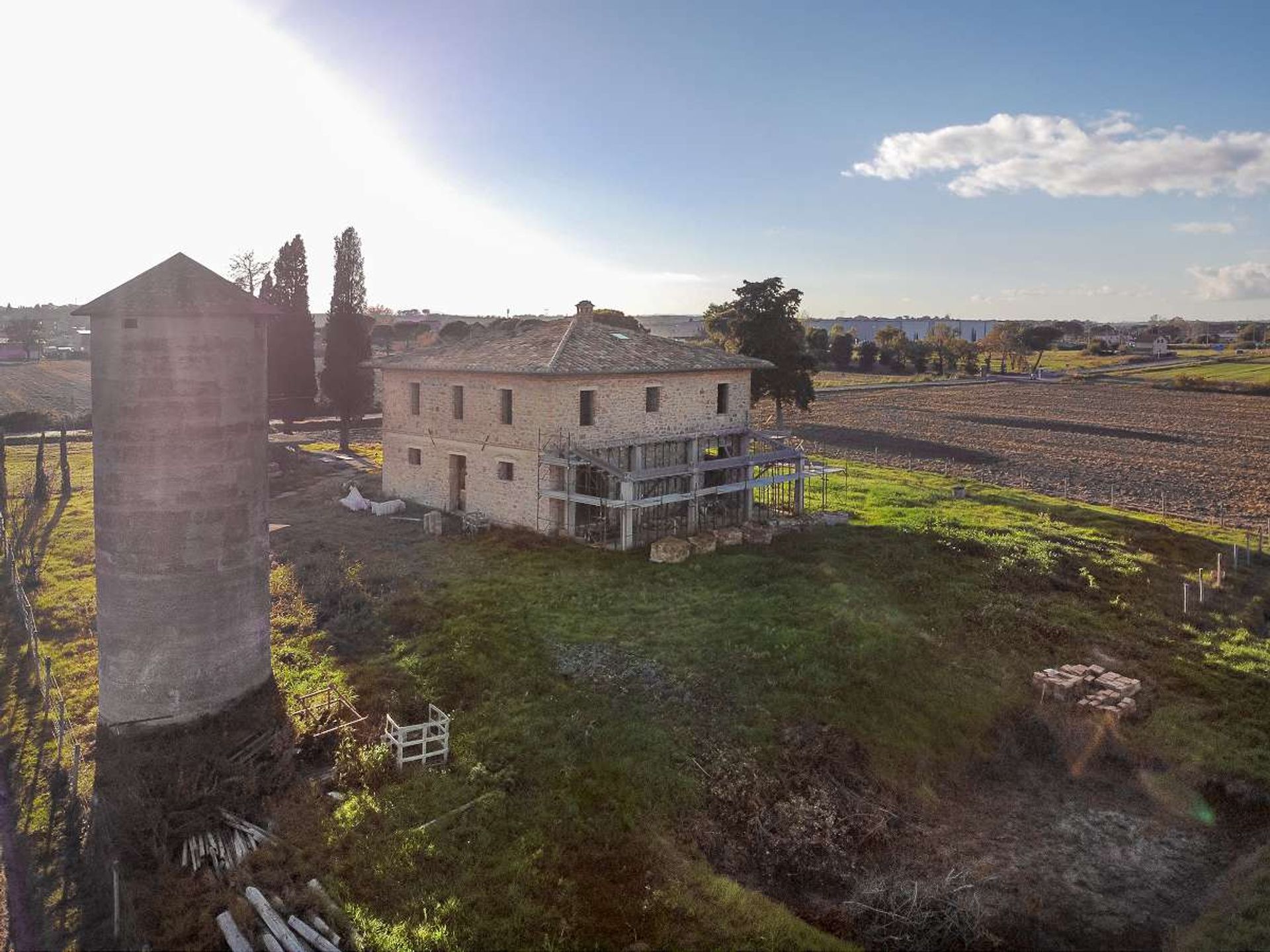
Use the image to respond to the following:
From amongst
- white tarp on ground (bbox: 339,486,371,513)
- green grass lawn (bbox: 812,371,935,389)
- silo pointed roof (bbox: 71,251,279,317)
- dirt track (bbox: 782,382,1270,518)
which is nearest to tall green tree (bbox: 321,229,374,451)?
white tarp on ground (bbox: 339,486,371,513)

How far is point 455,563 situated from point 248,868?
501 inches

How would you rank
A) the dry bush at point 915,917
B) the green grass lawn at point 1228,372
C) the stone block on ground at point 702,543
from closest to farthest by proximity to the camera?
the dry bush at point 915,917
the stone block on ground at point 702,543
the green grass lawn at point 1228,372

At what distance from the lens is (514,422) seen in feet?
86.5

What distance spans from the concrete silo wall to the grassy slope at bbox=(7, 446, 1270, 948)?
2.53 meters

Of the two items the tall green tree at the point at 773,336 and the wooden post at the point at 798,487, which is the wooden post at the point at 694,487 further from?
the tall green tree at the point at 773,336

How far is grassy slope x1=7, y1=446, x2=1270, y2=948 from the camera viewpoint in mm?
11219

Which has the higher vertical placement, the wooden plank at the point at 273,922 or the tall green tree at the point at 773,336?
the tall green tree at the point at 773,336

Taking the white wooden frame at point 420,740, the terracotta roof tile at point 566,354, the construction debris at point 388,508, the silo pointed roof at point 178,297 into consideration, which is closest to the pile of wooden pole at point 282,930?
the white wooden frame at point 420,740

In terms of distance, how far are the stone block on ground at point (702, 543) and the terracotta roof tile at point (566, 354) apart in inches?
220

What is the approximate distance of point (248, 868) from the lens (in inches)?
435

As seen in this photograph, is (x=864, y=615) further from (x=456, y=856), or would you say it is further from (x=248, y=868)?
(x=248, y=868)

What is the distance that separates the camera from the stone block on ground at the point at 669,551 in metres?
24.1

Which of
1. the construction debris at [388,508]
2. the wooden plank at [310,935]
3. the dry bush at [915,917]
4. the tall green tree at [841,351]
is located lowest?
the dry bush at [915,917]

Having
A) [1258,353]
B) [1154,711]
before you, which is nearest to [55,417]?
[1154,711]
